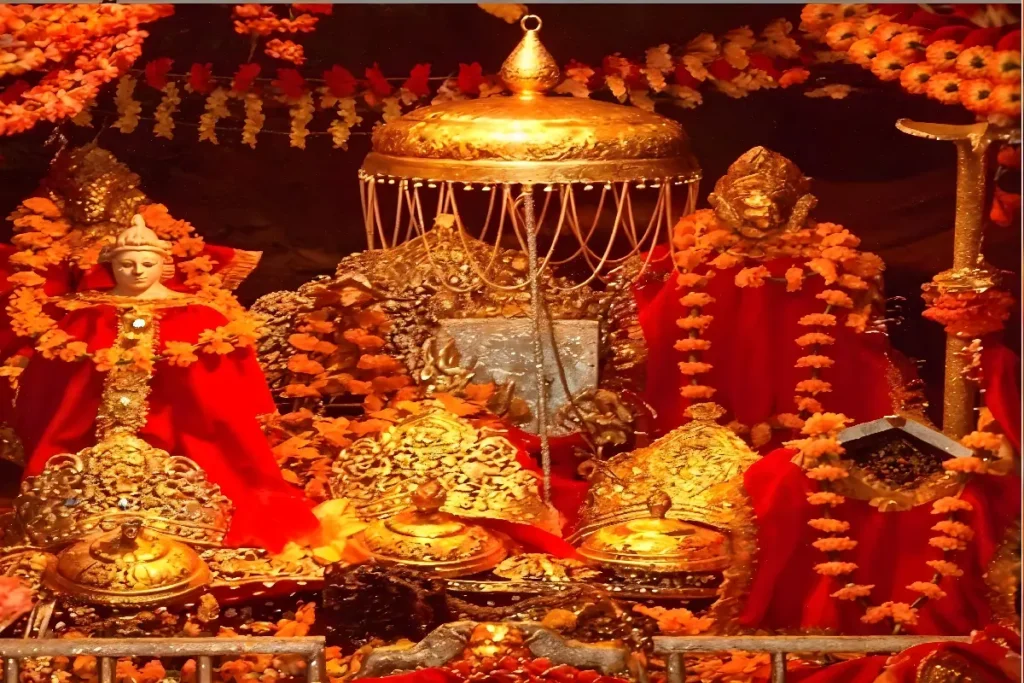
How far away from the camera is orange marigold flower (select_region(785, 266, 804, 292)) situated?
4.07 m

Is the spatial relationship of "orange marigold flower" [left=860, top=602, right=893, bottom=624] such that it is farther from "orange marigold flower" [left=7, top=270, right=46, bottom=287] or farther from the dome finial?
"orange marigold flower" [left=7, top=270, right=46, bottom=287]

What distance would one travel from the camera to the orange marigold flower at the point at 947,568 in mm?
4023

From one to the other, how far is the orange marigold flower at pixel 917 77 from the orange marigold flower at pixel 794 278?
499 millimetres

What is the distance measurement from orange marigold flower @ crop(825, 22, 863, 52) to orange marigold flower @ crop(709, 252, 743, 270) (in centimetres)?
56

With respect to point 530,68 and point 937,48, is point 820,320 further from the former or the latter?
point 530,68

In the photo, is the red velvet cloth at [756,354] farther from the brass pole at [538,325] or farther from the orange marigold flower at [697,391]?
the brass pole at [538,325]

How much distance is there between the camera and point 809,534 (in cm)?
409

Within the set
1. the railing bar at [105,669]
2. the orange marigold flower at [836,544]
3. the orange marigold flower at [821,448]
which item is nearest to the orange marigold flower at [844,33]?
the orange marigold flower at [821,448]

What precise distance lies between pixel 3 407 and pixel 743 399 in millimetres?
1828

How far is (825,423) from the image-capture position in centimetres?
407

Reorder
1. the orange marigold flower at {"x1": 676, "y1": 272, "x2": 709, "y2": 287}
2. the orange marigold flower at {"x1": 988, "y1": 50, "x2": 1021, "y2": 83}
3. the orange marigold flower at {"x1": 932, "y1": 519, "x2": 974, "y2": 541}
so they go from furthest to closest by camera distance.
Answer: the orange marigold flower at {"x1": 676, "y1": 272, "x2": 709, "y2": 287} < the orange marigold flower at {"x1": 932, "y1": 519, "x2": 974, "y2": 541} < the orange marigold flower at {"x1": 988, "y1": 50, "x2": 1021, "y2": 83}

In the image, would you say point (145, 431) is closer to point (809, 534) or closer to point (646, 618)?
point (646, 618)

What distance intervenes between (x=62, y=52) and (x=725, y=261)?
5.51 ft

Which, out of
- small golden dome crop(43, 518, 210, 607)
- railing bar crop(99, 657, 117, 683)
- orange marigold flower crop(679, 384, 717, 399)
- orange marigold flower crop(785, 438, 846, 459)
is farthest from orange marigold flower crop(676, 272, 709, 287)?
railing bar crop(99, 657, 117, 683)
